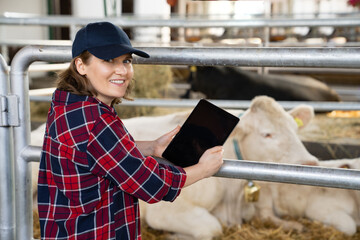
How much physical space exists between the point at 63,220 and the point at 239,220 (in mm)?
1574

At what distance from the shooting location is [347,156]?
3480 millimetres

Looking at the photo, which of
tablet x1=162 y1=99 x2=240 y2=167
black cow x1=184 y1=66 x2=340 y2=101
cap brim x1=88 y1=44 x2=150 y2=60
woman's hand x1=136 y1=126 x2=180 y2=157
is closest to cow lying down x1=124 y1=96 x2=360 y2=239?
woman's hand x1=136 y1=126 x2=180 y2=157

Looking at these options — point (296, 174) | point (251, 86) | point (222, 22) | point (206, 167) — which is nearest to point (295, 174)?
point (296, 174)

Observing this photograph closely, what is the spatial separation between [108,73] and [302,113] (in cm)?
192

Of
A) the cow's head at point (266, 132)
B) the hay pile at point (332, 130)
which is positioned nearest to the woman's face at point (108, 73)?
the cow's head at point (266, 132)

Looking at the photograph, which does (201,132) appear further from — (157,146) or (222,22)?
(222,22)

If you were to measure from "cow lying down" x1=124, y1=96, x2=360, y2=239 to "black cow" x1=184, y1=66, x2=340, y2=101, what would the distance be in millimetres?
3603

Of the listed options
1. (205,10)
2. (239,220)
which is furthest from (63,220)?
(205,10)

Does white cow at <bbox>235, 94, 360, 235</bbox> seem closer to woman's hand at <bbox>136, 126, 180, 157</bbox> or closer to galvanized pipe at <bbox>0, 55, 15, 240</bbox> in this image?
woman's hand at <bbox>136, 126, 180, 157</bbox>

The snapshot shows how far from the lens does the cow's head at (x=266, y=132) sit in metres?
2.49

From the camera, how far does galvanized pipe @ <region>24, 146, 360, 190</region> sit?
1.06 meters

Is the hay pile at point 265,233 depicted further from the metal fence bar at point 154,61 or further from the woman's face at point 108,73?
the woman's face at point 108,73

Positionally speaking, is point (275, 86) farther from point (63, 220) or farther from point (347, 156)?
point (63, 220)

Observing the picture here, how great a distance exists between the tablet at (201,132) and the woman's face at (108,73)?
7.2 inches
